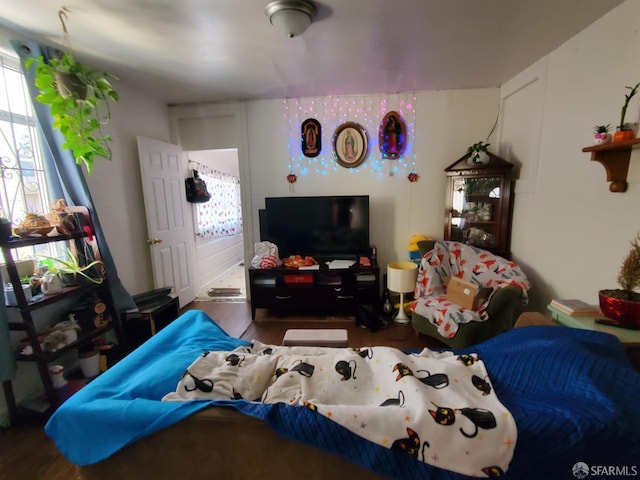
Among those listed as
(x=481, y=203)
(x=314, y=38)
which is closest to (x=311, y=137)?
(x=314, y=38)

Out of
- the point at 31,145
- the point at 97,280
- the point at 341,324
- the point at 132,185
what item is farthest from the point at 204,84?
the point at 341,324

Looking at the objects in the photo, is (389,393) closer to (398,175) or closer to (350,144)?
(398,175)

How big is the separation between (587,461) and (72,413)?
1630 millimetres

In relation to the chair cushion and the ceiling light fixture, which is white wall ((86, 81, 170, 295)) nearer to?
the ceiling light fixture

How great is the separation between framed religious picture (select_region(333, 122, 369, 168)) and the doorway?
1373mm

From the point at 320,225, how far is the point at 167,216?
177 cm

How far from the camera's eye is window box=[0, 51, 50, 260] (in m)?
1.90

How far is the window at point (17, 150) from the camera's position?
1.90m

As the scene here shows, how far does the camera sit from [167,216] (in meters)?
3.26

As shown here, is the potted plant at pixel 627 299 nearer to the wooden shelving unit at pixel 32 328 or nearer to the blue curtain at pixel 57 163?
the wooden shelving unit at pixel 32 328

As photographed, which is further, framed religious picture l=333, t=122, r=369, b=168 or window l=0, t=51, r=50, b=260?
framed religious picture l=333, t=122, r=369, b=168

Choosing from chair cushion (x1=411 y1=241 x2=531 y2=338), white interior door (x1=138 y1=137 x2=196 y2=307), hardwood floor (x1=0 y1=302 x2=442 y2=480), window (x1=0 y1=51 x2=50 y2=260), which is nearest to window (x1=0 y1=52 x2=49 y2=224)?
window (x1=0 y1=51 x2=50 y2=260)

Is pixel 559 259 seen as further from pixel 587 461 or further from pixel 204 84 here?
pixel 204 84

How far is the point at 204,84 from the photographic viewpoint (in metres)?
2.82
